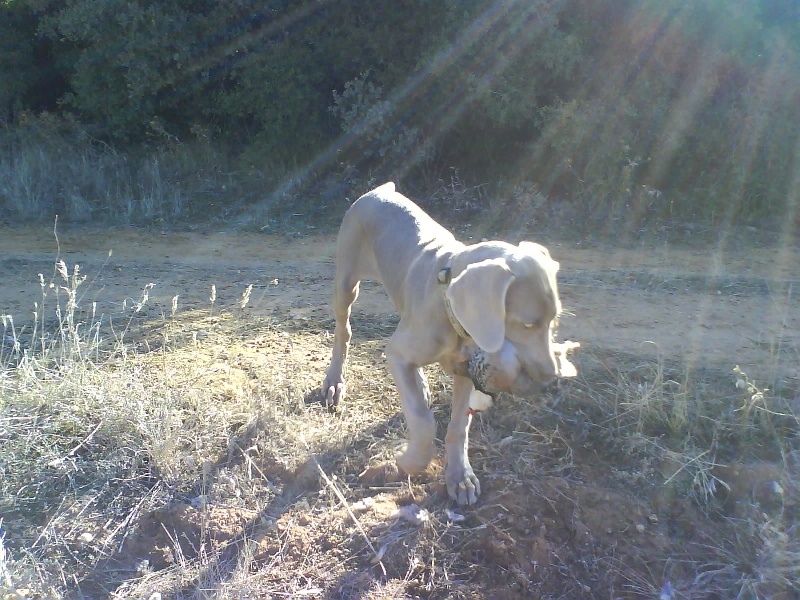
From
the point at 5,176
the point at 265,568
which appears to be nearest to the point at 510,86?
the point at 5,176

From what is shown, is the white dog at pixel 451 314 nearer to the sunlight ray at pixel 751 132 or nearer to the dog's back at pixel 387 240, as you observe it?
the dog's back at pixel 387 240

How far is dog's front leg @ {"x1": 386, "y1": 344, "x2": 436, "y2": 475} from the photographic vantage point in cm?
342

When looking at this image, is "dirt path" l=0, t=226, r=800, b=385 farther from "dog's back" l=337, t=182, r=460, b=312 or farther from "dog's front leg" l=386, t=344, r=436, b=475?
"dog's front leg" l=386, t=344, r=436, b=475

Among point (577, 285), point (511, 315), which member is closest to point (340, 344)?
point (511, 315)

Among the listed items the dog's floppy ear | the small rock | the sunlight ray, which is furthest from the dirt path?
the dog's floppy ear

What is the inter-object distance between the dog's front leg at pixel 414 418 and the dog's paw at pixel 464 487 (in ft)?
1.24

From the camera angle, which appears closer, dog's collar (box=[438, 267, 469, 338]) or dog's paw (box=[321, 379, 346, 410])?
dog's collar (box=[438, 267, 469, 338])

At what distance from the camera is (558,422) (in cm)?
444

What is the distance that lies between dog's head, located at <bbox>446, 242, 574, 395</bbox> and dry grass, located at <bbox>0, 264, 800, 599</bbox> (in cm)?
107

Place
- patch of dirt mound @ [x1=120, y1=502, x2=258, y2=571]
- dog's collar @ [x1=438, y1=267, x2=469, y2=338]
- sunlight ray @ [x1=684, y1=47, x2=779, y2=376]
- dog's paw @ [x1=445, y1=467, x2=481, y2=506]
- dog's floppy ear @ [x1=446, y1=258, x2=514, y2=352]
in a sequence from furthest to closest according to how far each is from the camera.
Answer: sunlight ray @ [x1=684, y1=47, x2=779, y2=376] → dog's paw @ [x1=445, y1=467, x2=481, y2=506] → patch of dirt mound @ [x1=120, y1=502, x2=258, y2=571] → dog's collar @ [x1=438, y1=267, x2=469, y2=338] → dog's floppy ear @ [x1=446, y1=258, x2=514, y2=352]

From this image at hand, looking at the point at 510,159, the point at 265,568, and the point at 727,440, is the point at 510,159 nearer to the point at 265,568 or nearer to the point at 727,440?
the point at 727,440

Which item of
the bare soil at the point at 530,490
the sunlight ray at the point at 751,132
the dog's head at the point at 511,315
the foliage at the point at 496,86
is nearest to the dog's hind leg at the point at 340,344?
the bare soil at the point at 530,490

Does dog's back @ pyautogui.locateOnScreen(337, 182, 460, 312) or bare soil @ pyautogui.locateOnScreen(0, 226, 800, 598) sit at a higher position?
dog's back @ pyautogui.locateOnScreen(337, 182, 460, 312)

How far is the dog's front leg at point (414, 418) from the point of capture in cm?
342
